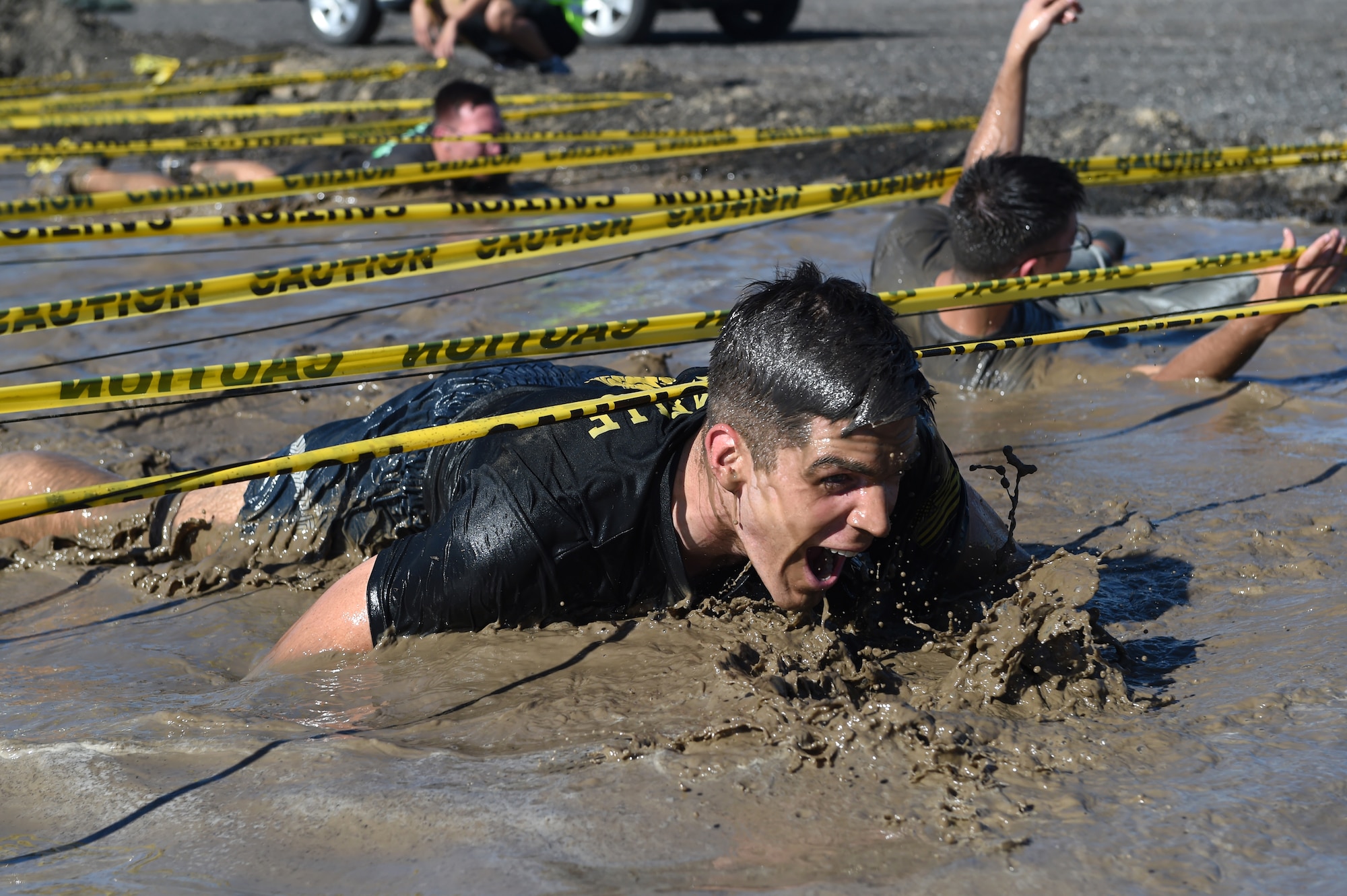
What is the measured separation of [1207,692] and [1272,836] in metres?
0.60

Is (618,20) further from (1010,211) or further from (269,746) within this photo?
(269,746)

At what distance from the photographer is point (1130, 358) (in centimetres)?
561

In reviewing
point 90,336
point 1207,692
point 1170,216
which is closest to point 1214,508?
point 1207,692

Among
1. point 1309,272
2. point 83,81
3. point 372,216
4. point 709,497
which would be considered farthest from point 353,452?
point 83,81

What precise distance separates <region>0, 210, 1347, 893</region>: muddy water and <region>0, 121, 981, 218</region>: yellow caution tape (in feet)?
6.50

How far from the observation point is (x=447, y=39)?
12398 mm

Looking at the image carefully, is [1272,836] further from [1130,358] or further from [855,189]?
[855,189]

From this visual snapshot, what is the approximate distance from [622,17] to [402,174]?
9228mm

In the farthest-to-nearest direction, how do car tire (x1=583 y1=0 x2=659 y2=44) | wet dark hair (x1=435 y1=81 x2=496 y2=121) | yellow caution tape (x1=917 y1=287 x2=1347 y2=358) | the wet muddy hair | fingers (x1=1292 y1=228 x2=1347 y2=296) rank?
1. car tire (x1=583 y1=0 x2=659 y2=44)
2. wet dark hair (x1=435 y1=81 x2=496 y2=121)
3. fingers (x1=1292 y1=228 x2=1347 y2=296)
4. yellow caution tape (x1=917 y1=287 x2=1347 y2=358)
5. the wet muddy hair

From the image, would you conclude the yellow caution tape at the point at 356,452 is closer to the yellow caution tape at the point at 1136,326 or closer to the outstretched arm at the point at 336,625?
the outstretched arm at the point at 336,625

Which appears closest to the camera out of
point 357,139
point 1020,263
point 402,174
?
point 1020,263

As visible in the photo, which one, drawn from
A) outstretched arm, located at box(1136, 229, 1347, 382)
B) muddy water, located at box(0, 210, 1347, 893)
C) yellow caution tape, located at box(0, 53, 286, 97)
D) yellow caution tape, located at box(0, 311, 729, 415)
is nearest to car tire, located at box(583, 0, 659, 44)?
yellow caution tape, located at box(0, 53, 286, 97)

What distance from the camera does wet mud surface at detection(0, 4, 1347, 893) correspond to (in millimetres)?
2266

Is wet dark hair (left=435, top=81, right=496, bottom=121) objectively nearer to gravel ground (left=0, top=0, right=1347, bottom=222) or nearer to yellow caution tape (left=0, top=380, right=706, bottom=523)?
gravel ground (left=0, top=0, right=1347, bottom=222)
